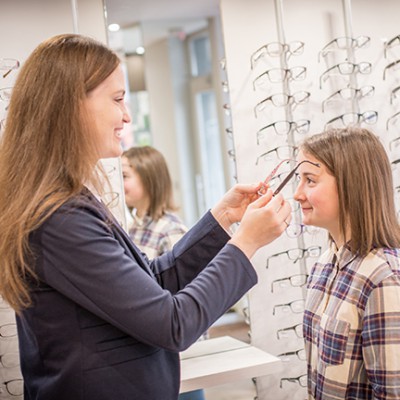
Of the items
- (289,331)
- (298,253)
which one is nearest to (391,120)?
(298,253)

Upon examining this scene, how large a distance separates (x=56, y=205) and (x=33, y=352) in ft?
1.04

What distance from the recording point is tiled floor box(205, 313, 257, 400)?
8.59 feet

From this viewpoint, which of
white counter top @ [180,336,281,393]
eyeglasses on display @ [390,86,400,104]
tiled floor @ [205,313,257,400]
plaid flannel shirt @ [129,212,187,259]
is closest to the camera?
white counter top @ [180,336,281,393]

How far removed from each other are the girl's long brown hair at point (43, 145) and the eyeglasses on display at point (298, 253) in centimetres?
165

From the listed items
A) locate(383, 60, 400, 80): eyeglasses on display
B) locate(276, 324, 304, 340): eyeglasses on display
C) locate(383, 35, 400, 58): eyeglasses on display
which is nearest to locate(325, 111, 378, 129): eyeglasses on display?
locate(383, 60, 400, 80): eyeglasses on display

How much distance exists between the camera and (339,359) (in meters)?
1.50

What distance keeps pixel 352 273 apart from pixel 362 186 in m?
0.25

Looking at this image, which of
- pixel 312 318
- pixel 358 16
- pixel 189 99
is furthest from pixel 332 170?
pixel 358 16

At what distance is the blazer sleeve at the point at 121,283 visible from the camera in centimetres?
104

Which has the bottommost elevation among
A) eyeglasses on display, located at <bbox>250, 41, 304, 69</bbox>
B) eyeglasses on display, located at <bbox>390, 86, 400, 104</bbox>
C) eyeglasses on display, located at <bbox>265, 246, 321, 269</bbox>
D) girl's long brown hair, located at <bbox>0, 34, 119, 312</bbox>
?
eyeglasses on display, located at <bbox>265, 246, 321, 269</bbox>

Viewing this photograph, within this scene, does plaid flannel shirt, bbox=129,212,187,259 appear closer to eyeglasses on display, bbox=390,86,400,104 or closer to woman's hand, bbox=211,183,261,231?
woman's hand, bbox=211,183,261,231

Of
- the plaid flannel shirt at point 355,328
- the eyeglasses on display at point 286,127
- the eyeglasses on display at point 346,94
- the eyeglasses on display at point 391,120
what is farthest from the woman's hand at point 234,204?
the eyeglasses on display at point 391,120

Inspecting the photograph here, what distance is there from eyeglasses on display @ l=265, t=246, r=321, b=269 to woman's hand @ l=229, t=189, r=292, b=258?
1.45m

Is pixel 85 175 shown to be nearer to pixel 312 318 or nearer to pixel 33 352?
pixel 33 352
